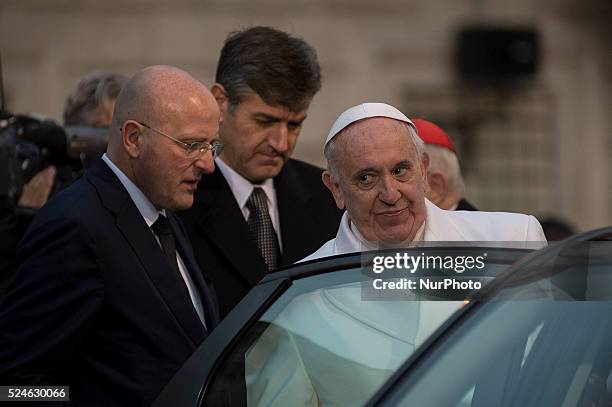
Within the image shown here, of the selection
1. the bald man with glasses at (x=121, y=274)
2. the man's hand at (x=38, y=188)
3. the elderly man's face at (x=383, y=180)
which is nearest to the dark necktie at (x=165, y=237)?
the bald man with glasses at (x=121, y=274)

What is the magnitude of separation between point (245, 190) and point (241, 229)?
7.4 inches

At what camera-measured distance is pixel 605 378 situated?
2.87 metres

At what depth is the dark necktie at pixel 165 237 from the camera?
4.16 m

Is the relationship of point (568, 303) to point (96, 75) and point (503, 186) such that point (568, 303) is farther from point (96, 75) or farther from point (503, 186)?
point (503, 186)

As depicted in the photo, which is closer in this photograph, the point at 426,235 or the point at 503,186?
the point at 426,235

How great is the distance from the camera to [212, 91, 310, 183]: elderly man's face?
5.04 m

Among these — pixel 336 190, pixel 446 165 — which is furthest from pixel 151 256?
pixel 446 165

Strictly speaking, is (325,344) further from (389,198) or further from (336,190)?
(336,190)

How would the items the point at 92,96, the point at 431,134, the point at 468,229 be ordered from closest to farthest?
the point at 468,229 < the point at 431,134 < the point at 92,96

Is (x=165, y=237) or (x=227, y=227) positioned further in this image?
(x=227, y=227)

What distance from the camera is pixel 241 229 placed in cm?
499

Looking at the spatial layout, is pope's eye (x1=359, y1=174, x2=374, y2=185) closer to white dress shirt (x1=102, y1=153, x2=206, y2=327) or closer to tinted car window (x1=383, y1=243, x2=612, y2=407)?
white dress shirt (x1=102, y1=153, x2=206, y2=327)

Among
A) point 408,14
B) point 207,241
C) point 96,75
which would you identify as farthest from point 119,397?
point 408,14

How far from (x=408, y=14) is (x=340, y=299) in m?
11.1
